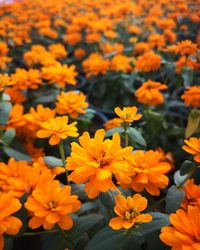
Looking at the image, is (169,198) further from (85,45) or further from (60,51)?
(85,45)

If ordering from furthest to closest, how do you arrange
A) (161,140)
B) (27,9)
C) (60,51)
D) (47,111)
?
(27,9) → (60,51) → (161,140) → (47,111)

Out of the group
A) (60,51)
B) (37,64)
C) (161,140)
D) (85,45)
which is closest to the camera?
(161,140)

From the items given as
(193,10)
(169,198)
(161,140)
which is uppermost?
(193,10)

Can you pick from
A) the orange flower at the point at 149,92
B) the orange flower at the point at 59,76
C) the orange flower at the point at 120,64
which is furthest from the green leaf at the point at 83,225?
the orange flower at the point at 120,64

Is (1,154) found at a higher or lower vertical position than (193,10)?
lower

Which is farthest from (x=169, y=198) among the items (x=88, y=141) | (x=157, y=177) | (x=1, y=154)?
(x=1, y=154)

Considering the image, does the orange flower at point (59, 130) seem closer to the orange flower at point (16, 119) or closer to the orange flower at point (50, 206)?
the orange flower at point (50, 206)

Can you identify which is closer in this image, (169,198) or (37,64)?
(169,198)
